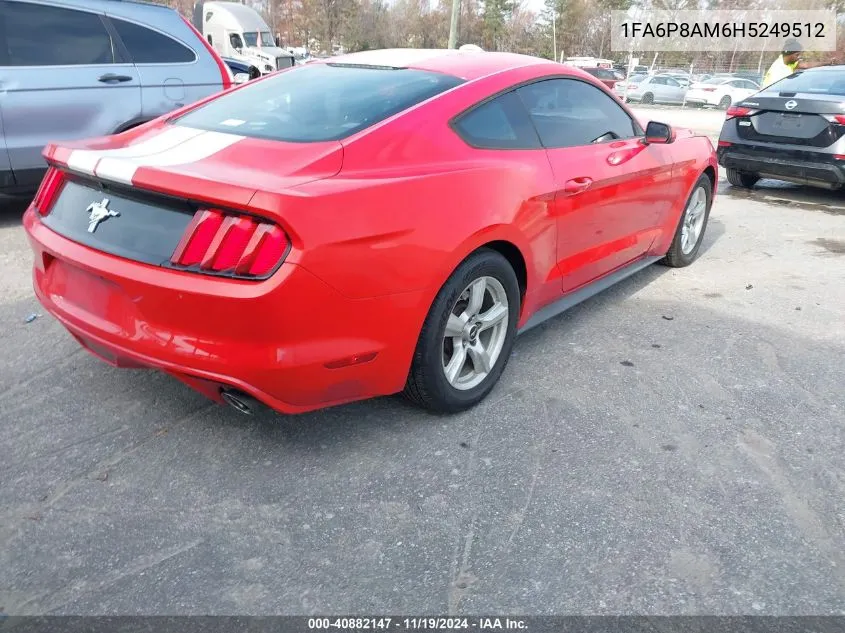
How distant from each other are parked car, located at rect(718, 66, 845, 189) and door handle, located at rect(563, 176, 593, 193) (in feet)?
16.1

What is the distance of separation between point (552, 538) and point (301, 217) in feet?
4.32

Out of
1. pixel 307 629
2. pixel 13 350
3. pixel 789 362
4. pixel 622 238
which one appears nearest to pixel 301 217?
pixel 307 629

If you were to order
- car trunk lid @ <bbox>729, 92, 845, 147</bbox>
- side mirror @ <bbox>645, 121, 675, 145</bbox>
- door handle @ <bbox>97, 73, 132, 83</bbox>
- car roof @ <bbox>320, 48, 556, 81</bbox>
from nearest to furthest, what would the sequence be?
car roof @ <bbox>320, 48, 556, 81</bbox> < side mirror @ <bbox>645, 121, 675, 145</bbox> < door handle @ <bbox>97, 73, 132, 83</bbox> < car trunk lid @ <bbox>729, 92, 845, 147</bbox>

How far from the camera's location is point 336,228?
7.49ft

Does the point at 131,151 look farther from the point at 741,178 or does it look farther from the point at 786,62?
the point at 786,62

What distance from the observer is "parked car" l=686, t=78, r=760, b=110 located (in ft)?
91.5

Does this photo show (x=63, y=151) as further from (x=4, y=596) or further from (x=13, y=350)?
(x=4, y=596)

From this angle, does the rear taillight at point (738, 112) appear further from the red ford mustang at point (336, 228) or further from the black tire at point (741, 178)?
the red ford mustang at point (336, 228)

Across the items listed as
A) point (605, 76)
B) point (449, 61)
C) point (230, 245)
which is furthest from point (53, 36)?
point (605, 76)

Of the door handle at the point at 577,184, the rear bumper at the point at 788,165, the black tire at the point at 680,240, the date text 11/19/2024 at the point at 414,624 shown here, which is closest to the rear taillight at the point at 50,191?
the date text 11/19/2024 at the point at 414,624

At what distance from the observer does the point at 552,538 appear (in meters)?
2.31

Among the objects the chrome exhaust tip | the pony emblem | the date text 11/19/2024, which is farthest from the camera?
the pony emblem

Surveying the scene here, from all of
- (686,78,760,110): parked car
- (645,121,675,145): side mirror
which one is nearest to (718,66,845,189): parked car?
(645,121,675,145): side mirror

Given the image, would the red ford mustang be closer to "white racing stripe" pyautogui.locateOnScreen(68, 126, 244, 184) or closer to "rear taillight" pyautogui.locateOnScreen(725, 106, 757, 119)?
"white racing stripe" pyautogui.locateOnScreen(68, 126, 244, 184)
